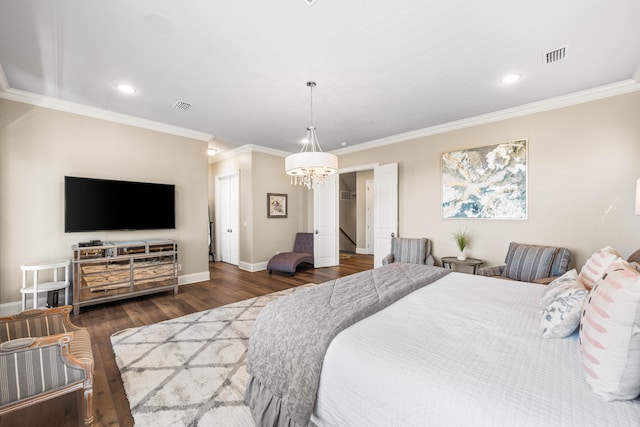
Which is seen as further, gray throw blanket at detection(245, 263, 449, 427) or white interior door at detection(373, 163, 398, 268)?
white interior door at detection(373, 163, 398, 268)

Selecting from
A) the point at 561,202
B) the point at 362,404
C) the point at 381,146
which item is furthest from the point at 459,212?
the point at 362,404

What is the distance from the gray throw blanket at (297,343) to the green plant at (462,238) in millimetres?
2648

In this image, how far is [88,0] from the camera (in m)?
1.91

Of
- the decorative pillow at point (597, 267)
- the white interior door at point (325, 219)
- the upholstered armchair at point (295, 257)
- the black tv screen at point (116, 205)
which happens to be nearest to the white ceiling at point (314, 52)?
the black tv screen at point (116, 205)

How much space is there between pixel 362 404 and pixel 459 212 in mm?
3953

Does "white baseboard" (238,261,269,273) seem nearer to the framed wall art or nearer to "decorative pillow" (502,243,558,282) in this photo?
the framed wall art

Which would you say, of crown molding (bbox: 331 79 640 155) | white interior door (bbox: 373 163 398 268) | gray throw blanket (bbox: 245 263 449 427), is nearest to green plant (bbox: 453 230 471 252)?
white interior door (bbox: 373 163 398 268)

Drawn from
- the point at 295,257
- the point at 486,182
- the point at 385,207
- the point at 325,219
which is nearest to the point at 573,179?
the point at 486,182

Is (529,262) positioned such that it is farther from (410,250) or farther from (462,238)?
(410,250)

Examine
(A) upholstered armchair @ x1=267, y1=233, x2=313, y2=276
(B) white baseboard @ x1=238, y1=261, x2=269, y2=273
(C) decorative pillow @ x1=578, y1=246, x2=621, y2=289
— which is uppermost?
(C) decorative pillow @ x1=578, y1=246, x2=621, y2=289

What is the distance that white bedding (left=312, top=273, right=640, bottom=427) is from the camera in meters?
0.87

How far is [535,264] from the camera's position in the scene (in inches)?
130

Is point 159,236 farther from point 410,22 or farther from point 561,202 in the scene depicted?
point 561,202

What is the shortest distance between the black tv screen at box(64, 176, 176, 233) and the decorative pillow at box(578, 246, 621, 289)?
17.3 feet
